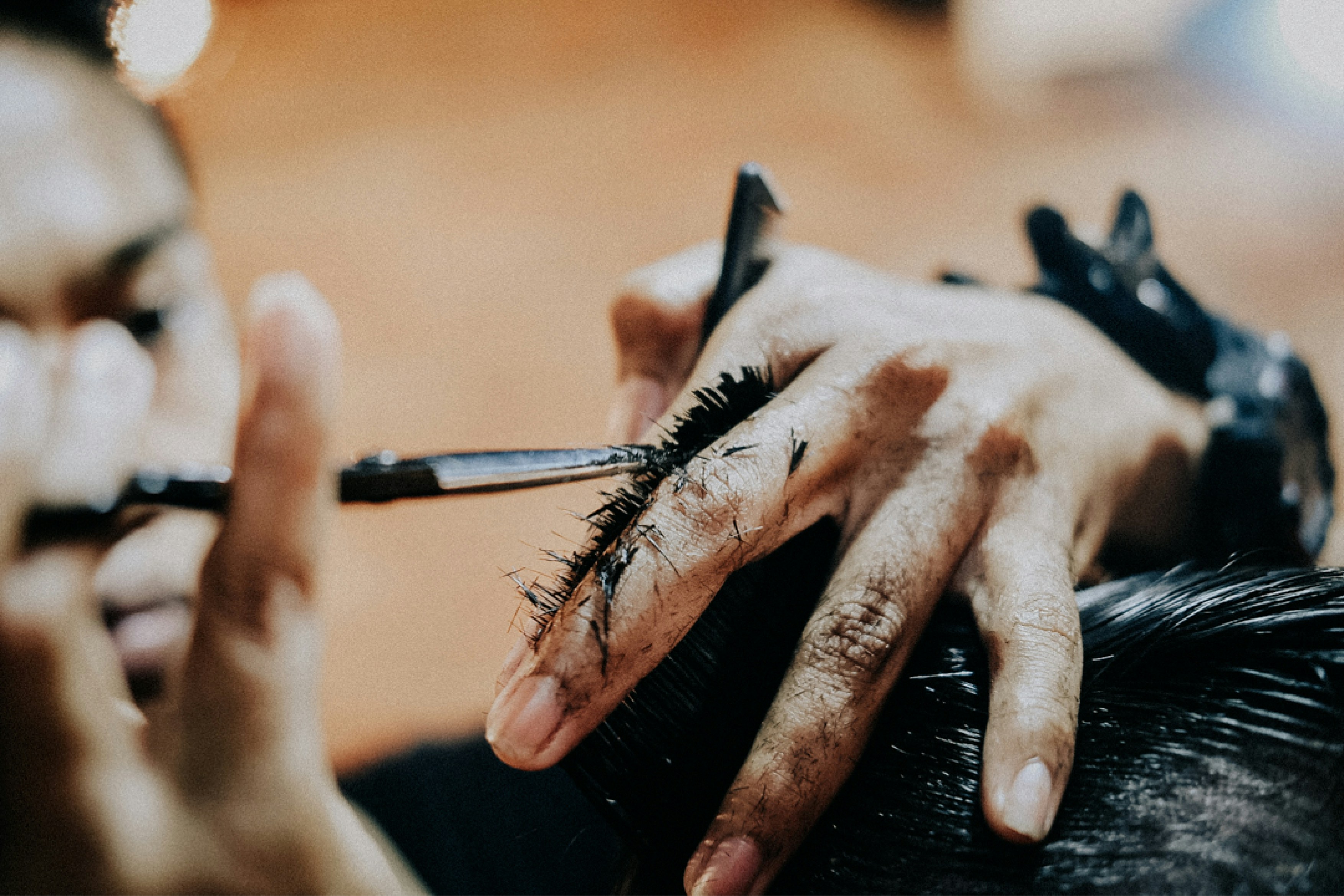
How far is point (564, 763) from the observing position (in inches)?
18.3

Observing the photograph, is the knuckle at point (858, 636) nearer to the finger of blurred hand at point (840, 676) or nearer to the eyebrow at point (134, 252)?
the finger of blurred hand at point (840, 676)

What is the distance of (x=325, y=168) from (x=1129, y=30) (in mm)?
2651

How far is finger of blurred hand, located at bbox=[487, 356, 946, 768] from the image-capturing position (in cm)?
42

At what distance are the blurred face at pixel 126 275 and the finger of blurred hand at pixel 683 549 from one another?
25 centimetres

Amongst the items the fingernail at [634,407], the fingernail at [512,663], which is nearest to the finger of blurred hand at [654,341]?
the fingernail at [634,407]

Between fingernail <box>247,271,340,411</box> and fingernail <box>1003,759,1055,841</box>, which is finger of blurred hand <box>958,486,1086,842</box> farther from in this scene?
fingernail <box>247,271,340,411</box>

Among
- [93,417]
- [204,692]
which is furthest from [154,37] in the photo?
[204,692]

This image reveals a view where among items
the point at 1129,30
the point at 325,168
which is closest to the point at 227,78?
the point at 325,168

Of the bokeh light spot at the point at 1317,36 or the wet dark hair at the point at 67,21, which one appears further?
the bokeh light spot at the point at 1317,36

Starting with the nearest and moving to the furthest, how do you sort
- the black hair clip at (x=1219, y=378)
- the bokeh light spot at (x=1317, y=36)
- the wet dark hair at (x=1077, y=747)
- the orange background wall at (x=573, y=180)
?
the wet dark hair at (x=1077, y=747)
the black hair clip at (x=1219, y=378)
the orange background wall at (x=573, y=180)
the bokeh light spot at (x=1317, y=36)

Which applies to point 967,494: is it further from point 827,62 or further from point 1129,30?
point 1129,30

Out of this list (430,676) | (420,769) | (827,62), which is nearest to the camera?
(420,769)

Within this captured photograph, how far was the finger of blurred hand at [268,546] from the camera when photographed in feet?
1.37

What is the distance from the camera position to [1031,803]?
406 mm
